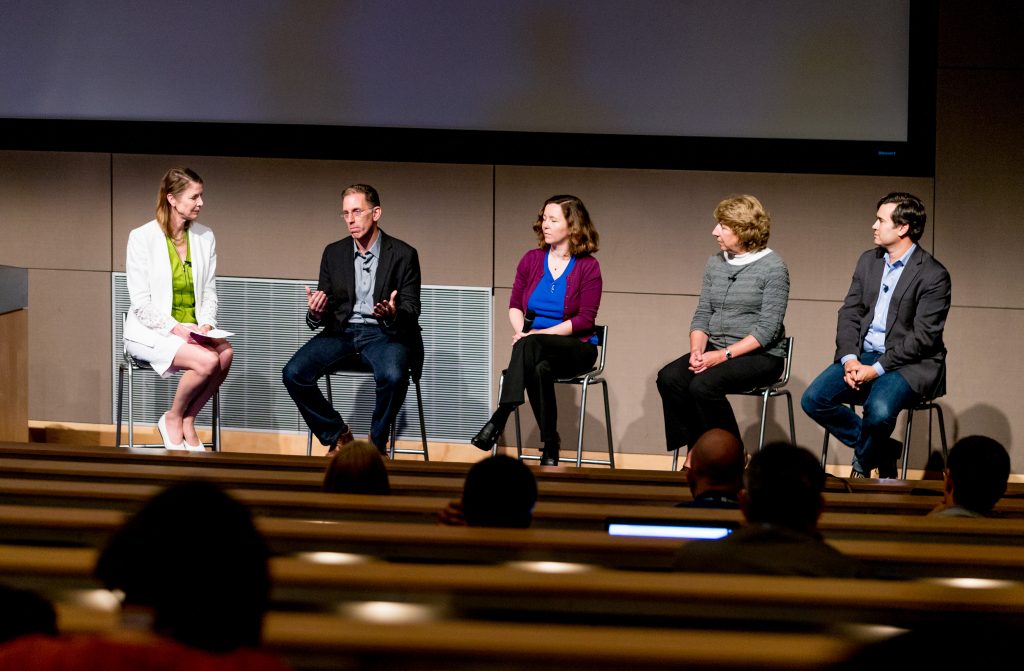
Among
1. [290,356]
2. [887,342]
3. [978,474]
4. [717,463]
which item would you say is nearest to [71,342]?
[290,356]

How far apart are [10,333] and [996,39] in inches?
185

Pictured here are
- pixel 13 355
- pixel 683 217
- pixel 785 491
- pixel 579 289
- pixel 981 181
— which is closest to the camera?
pixel 785 491

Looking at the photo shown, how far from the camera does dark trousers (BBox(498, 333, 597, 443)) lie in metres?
4.66

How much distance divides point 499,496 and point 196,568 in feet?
3.40

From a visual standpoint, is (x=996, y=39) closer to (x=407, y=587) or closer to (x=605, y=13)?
(x=605, y=13)

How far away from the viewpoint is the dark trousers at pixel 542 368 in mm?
4656

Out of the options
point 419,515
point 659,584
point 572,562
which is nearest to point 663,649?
point 659,584

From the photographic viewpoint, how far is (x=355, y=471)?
2541 mm

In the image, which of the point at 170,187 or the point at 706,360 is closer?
the point at 706,360

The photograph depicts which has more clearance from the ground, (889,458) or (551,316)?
(551,316)

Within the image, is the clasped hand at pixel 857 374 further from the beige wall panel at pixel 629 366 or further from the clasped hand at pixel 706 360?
the beige wall panel at pixel 629 366

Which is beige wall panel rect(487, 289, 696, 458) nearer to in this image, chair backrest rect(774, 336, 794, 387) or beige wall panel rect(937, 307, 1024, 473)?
chair backrest rect(774, 336, 794, 387)

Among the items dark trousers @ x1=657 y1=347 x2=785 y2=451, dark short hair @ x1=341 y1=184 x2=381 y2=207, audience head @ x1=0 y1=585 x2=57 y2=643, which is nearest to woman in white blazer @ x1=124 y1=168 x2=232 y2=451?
dark short hair @ x1=341 y1=184 x2=381 y2=207

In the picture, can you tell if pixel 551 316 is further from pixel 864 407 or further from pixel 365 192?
pixel 864 407
